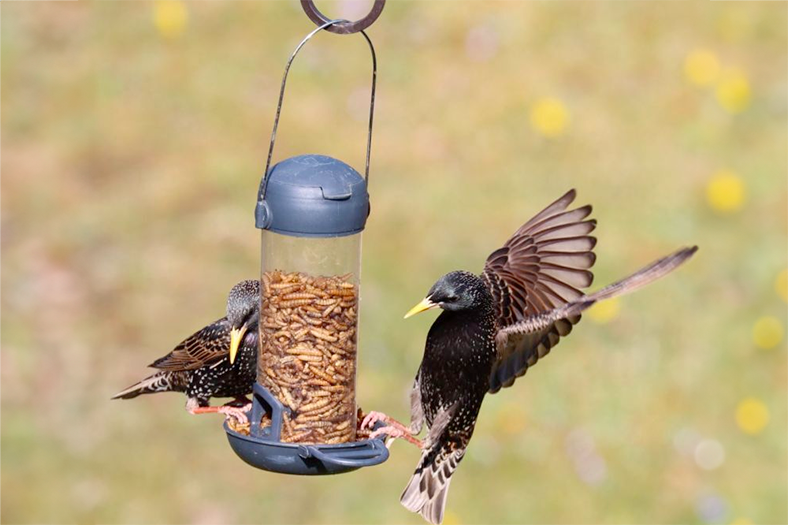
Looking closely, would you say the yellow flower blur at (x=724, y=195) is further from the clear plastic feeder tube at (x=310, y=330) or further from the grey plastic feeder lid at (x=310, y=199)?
the grey plastic feeder lid at (x=310, y=199)

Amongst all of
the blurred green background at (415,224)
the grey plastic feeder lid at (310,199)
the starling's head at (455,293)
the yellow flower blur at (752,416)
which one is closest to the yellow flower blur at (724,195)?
the blurred green background at (415,224)

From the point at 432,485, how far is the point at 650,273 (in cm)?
163

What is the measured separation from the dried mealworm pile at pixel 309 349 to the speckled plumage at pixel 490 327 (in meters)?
0.30

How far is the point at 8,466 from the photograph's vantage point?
771cm

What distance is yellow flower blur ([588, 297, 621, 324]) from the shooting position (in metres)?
8.29

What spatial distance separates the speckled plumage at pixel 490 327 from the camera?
17.1ft

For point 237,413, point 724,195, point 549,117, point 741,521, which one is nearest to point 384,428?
point 237,413

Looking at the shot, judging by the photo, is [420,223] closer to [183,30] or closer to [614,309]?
[614,309]

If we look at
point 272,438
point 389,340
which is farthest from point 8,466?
point 272,438

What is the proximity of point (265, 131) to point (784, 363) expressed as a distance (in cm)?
335

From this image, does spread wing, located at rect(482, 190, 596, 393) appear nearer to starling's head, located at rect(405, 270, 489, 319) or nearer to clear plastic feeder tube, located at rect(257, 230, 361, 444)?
starling's head, located at rect(405, 270, 489, 319)

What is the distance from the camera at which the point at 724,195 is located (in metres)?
9.12

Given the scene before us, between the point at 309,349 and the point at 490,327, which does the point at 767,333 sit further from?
the point at 309,349

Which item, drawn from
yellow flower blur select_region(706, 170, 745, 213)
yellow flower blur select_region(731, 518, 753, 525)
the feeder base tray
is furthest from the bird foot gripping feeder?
yellow flower blur select_region(706, 170, 745, 213)
